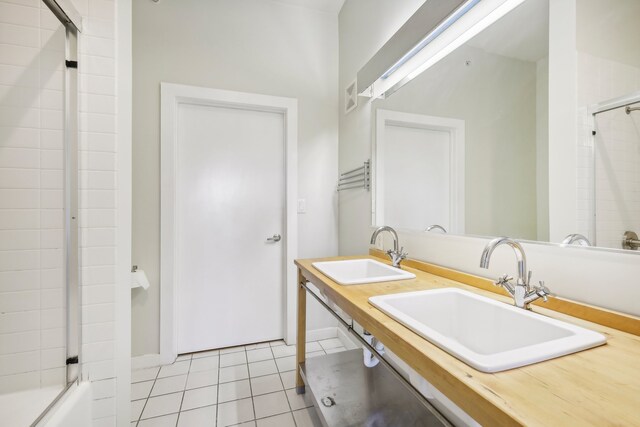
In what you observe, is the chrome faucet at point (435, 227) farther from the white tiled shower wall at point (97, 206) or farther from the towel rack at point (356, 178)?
the white tiled shower wall at point (97, 206)

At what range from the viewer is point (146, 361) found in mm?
1978

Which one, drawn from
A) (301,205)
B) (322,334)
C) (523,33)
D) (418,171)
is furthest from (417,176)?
(322,334)

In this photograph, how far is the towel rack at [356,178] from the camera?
6.40ft

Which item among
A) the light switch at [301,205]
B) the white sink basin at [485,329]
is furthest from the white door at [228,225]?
the white sink basin at [485,329]

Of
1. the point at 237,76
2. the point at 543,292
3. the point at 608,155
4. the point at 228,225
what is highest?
the point at 237,76

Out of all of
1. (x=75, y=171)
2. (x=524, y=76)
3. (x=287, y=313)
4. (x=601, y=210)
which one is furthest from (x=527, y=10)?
(x=287, y=313)

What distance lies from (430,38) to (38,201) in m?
1.78

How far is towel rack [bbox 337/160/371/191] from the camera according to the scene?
195 centimetres

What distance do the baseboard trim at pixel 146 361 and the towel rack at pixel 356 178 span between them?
187 centimetres

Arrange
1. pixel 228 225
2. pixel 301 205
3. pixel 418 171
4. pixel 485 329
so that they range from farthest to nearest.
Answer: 1. pixel 301 205
2. pixel 228 225
3. pixel 418 171
4. pixel 485 329

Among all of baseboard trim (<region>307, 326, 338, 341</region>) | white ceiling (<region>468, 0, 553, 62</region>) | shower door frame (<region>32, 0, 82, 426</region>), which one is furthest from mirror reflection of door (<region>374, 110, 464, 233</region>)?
shower door frame (<region>32, 0, 82, 426</region>)

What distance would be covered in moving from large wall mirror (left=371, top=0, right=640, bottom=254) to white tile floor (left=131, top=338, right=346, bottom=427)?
1.24 metres

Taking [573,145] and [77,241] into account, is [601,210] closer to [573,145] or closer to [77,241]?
[573,145]

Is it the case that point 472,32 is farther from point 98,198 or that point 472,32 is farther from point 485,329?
point 98,198
